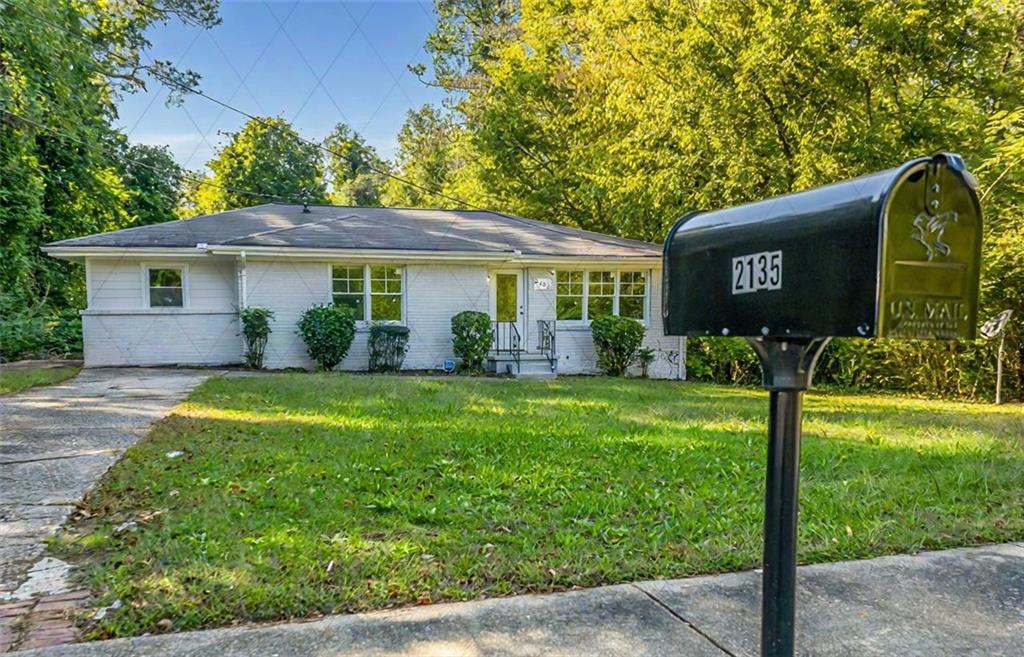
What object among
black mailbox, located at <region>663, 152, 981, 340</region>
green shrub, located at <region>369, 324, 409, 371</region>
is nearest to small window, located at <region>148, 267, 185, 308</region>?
green shrub, located at <region>369, 324, 409, 371</region>

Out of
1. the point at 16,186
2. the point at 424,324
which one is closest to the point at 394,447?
the point at 424,324

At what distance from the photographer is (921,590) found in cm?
271

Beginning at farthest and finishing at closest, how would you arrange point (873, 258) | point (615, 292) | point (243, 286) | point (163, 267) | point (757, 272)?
point (615, 292)
point (163, 267)
point (243, 286)
point (757, 272)
point (873, 258)

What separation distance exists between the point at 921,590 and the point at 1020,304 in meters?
9.80

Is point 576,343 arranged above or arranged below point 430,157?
below

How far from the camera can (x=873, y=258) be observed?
1.09 meters

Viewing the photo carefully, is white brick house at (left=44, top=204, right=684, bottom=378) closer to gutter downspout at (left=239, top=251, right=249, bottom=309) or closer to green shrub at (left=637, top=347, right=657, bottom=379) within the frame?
gutter downspout at (left=239, top=251, right=249, bottom=309)

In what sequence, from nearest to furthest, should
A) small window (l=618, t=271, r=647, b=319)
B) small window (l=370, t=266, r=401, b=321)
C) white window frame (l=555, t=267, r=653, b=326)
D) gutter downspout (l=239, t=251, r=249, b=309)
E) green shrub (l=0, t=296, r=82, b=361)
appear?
gutter downspout (l=239, t=251, r=249, b=309) < small window (l=370, t=266, r=401, b=321) < white window frame (l=555, t=267, r=653, b=326) < green shrub (l=0, t=296, r=82, b=361) < small window (l=618, t=271, r=647, b=319)

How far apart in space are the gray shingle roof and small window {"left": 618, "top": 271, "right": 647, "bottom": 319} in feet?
1.96

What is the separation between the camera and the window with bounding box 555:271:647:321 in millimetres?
13016

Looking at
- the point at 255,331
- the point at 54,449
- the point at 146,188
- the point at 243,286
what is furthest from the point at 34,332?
the point at 54,449

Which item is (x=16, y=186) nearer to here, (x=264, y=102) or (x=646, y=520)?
(x=264, y=102)

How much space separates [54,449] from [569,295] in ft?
31.9

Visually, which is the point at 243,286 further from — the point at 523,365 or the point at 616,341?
the point at 616,341
